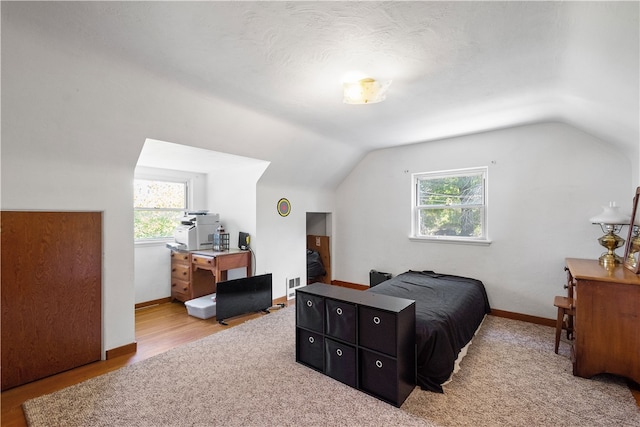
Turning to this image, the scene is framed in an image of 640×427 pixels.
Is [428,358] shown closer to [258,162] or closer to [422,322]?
[422,322]

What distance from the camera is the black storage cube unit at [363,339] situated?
81.3 inches

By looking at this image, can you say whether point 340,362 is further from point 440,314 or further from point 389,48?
point 389,48

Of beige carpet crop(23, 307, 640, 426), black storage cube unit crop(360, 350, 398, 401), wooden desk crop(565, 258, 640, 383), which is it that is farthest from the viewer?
wooden desk crop(565, 258, 640, 383)

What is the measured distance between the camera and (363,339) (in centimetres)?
220

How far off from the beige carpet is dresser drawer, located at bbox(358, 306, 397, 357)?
1.22 feet

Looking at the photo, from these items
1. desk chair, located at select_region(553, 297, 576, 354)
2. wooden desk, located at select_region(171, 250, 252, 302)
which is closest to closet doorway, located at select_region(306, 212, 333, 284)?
wooden desk, located at select_region(171, 250, 252, 302)

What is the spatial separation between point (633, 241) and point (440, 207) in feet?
6.59

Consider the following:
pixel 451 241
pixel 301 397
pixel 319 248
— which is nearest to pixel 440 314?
pixel 301 397

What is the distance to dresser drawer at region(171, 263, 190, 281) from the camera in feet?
14.1

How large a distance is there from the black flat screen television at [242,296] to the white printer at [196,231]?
39.2 inches

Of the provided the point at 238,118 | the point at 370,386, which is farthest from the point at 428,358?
the point at 238,118

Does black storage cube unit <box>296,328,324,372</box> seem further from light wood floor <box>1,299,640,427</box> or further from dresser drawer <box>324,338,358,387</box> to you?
light wood floor <box>1,299,640,427</box>

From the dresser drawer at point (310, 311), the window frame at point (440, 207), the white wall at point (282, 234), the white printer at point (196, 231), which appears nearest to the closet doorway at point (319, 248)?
the white wall at point (282, 234)

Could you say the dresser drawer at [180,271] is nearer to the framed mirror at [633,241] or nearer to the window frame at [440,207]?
the window frame at [440,207]
